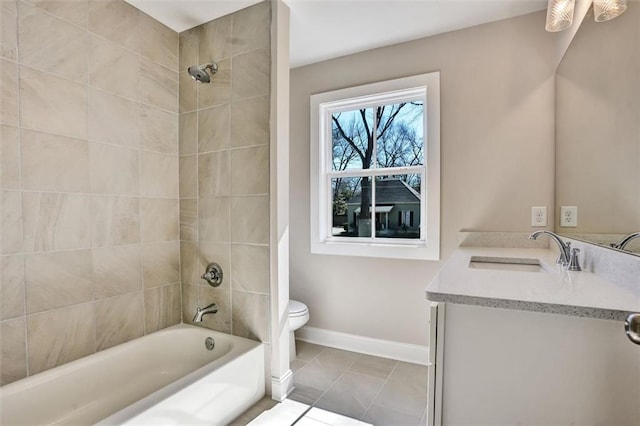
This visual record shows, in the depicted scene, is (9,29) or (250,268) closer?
(9,29)

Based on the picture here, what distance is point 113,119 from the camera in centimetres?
190

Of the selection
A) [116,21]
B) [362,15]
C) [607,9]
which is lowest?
[607,9]

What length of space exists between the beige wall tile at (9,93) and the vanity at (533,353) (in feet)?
6.44

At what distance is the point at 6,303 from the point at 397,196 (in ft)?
7.85

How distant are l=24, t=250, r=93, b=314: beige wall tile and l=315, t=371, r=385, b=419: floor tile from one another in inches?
58.9

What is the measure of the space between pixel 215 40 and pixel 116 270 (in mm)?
1632

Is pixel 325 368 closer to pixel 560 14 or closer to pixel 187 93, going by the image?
pixel 187 93

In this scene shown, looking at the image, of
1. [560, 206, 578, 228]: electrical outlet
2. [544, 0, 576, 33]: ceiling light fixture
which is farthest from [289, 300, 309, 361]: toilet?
[544, 0, 576, 33]: ceiling light fixture

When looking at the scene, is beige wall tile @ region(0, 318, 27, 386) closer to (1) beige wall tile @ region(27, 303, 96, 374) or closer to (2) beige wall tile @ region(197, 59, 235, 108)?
(1) beige wall tile @ region(27, 303, 96, 374)

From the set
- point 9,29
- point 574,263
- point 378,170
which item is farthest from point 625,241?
Result: point 9,29

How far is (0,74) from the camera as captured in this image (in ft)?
4.72

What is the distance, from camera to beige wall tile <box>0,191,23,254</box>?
145cm

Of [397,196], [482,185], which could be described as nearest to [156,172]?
[397,196]

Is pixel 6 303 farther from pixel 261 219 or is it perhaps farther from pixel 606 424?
pixel 606 424
